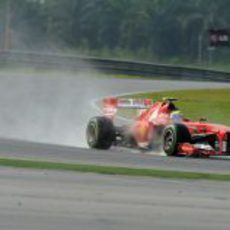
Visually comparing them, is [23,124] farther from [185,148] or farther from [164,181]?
[164,181]

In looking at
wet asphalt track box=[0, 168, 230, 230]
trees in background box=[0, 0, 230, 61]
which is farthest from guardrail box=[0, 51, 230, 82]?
wet asphalt track box=[0, 168, 230, 230]

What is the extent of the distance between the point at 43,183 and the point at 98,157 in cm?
432

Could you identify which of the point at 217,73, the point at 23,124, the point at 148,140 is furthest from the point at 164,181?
the point at 217,73

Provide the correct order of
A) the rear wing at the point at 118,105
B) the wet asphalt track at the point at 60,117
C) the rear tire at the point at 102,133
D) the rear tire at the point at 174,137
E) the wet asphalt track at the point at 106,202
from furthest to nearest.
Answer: the rear wing at the point at 118,105 < the rear tire at the point at 102,133 < the rear tire at the point at 174,137 < the wet asphalt track at the point at 60,117 < the wet asphalt track at the point at 106,202

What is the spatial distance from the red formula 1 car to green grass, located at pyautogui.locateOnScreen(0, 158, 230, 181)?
11.0 ft

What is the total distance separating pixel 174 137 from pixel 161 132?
1.20 meters

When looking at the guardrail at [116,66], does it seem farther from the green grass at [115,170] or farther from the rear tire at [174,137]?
the green grass at [115,170]

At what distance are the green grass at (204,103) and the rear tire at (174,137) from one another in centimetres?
895

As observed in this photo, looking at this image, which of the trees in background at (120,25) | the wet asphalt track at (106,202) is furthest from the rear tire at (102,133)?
the trees in background at (120,25)

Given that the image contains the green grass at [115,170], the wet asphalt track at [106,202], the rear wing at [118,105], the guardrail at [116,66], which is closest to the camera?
the wet asphalt track at [106,202]

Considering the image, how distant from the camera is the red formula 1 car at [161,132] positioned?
16.7m

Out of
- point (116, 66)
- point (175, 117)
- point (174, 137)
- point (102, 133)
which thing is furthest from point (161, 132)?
point (116, 66)

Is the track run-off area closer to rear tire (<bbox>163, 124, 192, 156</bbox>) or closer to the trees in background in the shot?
rear tire (<bbox>163, 124, 192, 156</bbox>)

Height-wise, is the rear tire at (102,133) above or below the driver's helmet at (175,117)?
below
